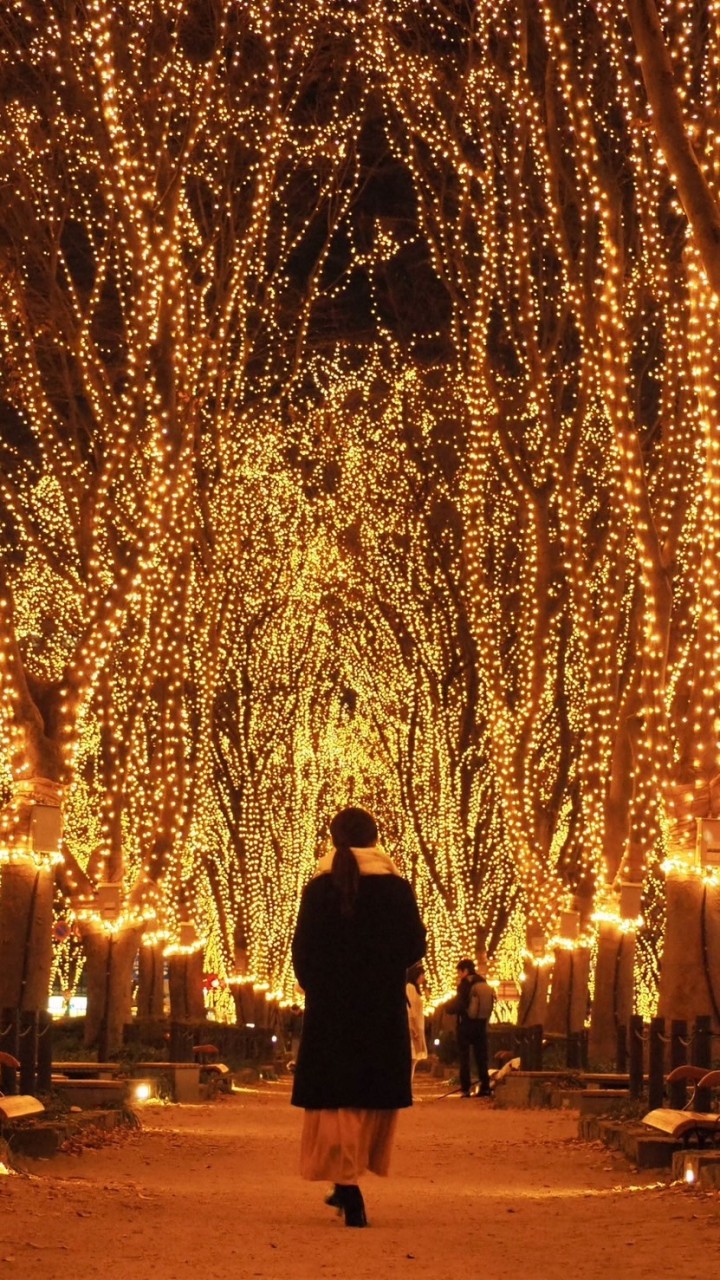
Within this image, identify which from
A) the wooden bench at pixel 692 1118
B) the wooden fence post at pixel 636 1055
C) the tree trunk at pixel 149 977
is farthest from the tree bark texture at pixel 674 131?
the tree trunk at pixel 149 977

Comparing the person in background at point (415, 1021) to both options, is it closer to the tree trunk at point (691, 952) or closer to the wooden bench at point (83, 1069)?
the tree trunk at point (691, 952)

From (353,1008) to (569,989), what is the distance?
15.3 m

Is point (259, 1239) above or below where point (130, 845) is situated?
below

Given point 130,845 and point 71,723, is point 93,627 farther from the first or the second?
point 130,845

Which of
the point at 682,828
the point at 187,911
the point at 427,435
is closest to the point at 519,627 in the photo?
the point at 427,435

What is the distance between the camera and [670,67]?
1186cm

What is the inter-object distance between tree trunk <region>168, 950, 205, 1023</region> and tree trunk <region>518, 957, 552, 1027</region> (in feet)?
19.8

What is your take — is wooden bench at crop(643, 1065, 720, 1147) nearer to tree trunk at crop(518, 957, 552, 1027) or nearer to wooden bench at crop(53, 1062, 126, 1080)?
wooden bench at crop(53, 1062, 126, 1080)

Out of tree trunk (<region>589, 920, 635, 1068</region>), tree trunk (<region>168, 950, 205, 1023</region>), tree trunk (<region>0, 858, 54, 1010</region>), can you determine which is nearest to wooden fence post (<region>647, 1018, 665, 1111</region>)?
tree trunk (<region>0, 858, 54, 1010</region>)

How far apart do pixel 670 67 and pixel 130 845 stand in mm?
22345

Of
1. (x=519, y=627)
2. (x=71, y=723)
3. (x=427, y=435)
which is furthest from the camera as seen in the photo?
(x=427, y=435)

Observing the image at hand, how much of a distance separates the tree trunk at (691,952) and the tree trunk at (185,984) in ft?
56.8

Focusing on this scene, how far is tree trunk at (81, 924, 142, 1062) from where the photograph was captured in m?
20.1

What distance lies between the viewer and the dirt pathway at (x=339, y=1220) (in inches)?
260
